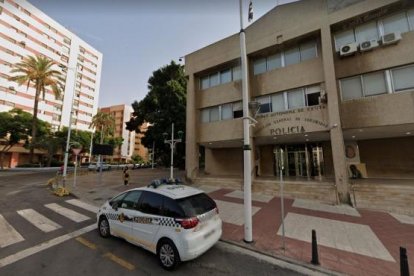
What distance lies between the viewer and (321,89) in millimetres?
12656

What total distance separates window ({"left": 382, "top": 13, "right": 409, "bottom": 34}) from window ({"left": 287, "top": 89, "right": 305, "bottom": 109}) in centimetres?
533

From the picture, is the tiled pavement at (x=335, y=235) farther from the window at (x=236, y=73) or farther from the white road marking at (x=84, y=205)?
the window at (x=236, y=73)

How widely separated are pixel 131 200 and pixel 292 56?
1378 cm

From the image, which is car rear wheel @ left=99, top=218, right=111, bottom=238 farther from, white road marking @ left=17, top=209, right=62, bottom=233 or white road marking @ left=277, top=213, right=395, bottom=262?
white road marking @ left=277, top=213, right=395, bottom=262

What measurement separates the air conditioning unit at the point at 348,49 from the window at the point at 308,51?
5.30 feet

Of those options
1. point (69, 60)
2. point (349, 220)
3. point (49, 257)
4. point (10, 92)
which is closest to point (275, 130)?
point (349, 220)

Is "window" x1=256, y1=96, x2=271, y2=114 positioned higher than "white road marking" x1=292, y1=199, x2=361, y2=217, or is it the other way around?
"window" x1=256, y1=96, x2=271, y2=114

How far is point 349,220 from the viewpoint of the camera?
26.9 feet

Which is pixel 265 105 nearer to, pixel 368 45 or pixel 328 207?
pixel 368 45

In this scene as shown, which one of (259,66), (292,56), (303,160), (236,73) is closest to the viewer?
(292,56)

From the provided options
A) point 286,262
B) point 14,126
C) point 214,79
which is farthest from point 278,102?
point 14,126

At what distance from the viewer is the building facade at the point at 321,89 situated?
10930 mm

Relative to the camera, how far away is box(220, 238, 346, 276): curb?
4551 mm

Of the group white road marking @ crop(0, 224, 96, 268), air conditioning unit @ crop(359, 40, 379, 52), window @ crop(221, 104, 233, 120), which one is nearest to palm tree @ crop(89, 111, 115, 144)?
window @ crop(221, 104, 233, 120)
